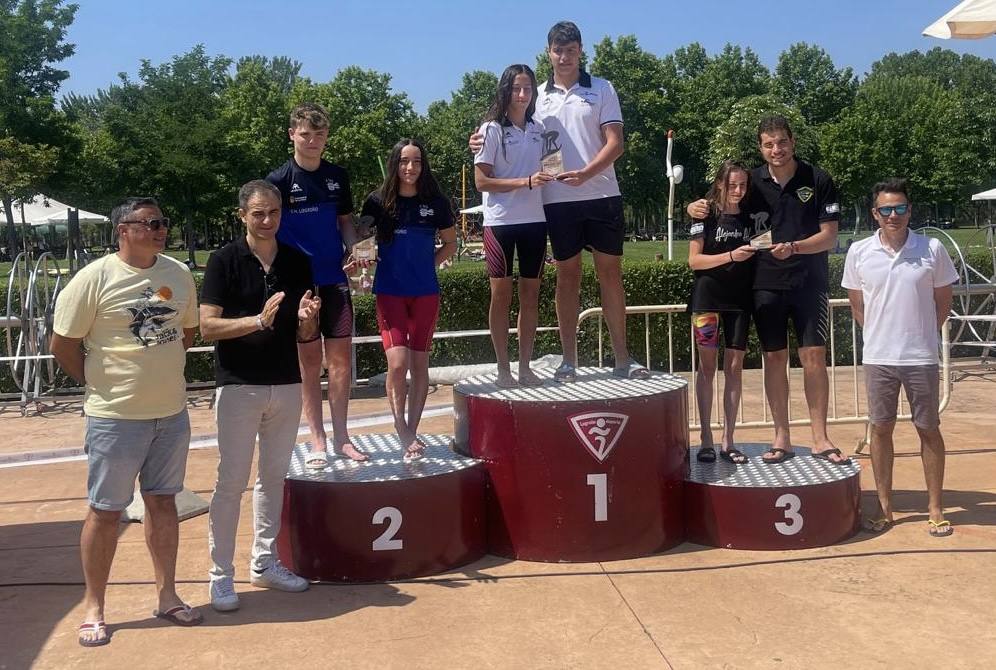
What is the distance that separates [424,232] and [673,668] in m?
2.74

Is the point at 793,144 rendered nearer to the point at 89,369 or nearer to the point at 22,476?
the point at 89,369

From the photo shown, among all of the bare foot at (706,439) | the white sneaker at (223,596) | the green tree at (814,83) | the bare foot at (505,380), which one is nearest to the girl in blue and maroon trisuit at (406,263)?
the bare foot at (505,380)

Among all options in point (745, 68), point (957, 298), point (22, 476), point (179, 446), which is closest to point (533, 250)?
point (179, 446)

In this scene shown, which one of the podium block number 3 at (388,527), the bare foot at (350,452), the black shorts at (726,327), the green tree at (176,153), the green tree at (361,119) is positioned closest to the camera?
the podium block number 3 at (388,527)

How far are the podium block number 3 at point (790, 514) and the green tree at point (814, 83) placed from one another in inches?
3208

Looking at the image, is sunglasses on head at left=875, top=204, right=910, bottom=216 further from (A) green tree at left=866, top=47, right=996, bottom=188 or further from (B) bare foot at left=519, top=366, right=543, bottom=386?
(A) green tree at left=866, top=47, right=996, bottom=188

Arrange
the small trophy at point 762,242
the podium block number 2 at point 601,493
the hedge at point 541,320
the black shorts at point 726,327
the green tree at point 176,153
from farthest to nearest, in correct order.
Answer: the green tree at point 176,153, the hedge at point 541,320, the black shorts at point 726,327, the small trophy at point 762,242, the podium block number 2 at point 601,493

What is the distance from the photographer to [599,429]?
474 centimetres

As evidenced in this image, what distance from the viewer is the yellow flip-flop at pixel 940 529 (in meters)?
5.17

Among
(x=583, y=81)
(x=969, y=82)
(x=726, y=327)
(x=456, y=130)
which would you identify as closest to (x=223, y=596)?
(x=726, y=327)

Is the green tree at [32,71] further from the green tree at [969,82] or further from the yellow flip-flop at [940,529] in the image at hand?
the green tree at [969,82]

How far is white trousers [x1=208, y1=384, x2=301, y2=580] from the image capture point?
424 centimetres

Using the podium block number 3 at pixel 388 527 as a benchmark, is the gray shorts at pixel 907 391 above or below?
above

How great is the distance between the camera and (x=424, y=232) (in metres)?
5.26
